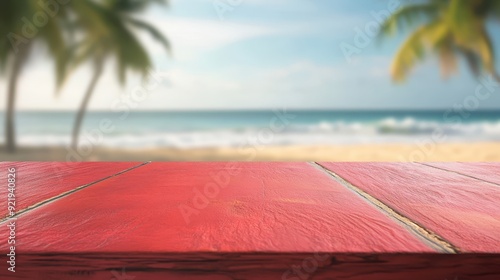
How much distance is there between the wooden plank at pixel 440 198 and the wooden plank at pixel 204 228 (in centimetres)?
2

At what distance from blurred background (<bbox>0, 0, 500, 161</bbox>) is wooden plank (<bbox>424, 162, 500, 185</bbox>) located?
3237mm

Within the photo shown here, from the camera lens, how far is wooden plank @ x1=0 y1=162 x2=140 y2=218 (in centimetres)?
31

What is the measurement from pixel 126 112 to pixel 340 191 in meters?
9.69

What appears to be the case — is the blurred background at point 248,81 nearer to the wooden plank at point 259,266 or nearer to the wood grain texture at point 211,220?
the wood grain texture at point 211,220

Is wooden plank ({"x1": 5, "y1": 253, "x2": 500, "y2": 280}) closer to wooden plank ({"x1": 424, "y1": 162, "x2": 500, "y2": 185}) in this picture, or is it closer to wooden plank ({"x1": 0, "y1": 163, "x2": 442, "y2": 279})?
wooden plank ({"x1": 0, "y1": 163, "x2": 442, "y2": 279})

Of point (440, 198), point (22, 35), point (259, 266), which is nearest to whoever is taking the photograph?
point (259, 266)

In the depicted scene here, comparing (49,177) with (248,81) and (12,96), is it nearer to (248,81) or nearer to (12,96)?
(12,96)

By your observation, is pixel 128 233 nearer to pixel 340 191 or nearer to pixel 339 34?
pixel 340 191

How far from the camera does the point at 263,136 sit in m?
9.24

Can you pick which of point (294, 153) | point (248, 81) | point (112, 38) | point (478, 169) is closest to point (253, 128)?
point (294, 153)

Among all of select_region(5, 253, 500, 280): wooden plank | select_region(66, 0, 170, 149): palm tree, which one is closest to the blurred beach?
select_region(66, 0, 170, 149): palm tree

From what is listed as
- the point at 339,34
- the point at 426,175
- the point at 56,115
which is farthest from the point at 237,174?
the point at 339,34

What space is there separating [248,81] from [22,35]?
7021 millimetres

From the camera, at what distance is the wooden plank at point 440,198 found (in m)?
0.22
